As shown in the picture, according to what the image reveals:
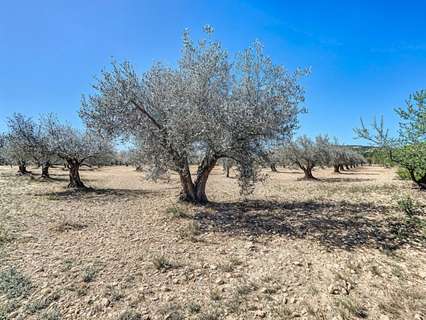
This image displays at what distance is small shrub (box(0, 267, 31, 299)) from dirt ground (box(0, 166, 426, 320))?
0.10 ft

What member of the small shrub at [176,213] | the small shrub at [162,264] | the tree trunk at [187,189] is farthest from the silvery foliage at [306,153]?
the small shrub at [162,264]

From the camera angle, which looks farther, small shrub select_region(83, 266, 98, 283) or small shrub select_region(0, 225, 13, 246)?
small shrub select_region(0, 225, 13, 246)

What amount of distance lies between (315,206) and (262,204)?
8.83 feet

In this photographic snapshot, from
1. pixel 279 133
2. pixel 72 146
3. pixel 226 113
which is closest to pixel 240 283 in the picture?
pixel 226 113

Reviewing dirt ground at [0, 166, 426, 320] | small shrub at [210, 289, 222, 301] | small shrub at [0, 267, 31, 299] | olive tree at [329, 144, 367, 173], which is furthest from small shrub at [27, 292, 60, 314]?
olive tree at [329, 144, 367, 173]

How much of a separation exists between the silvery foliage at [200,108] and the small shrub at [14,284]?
19.8 ft

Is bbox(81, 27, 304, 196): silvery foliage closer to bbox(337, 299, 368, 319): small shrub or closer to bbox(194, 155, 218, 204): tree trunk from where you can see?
bbox(194, 155, 218, 204): tree trunk

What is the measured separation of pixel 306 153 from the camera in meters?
29.0

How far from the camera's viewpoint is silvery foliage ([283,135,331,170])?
28797 mm

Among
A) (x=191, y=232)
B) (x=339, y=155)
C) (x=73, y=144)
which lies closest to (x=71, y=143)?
(x=73, y=144)

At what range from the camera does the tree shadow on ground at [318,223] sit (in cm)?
704

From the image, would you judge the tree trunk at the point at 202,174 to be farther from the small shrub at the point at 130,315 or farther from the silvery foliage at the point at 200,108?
the small shrub at the point at 130,315

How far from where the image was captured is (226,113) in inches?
353

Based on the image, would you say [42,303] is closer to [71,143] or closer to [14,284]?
[14,284]
